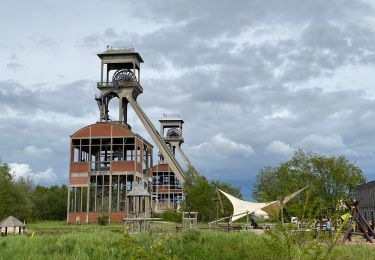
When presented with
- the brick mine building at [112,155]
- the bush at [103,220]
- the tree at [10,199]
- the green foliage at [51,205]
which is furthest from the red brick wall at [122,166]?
the green foliage at [51,205]

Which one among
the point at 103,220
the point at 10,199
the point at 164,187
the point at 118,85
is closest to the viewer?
the point at 103,220

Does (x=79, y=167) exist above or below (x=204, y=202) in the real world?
above

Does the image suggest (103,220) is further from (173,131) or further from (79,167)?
(173,131)

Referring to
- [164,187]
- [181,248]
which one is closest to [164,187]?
[164,187]

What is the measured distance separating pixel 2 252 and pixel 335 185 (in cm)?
4430

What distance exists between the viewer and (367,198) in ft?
185

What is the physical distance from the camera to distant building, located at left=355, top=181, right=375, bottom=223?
5425cm

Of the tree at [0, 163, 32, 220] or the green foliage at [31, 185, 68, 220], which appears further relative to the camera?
the green foliage at [31, 185, 68, 220]

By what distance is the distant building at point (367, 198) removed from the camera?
5425 cm

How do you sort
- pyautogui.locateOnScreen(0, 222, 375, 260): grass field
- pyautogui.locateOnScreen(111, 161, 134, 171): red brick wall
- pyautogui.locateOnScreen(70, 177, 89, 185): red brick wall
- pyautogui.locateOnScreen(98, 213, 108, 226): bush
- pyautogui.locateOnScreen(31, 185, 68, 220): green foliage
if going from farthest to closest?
1. pyautogui.locateOnScreen(31, 185, 68, 220): green foliage
2. pyautogui.locateOnScreen(70, 177, 89, 185): red brick wall
3. pyautogui.locateOnScreen(111, 161, 134, 171): red brick wall
4. pyautogui.locateOnScreen(98, 213, 108, 226): bush
5. pyautogui.locateOnScreen(0, 222, 375, 260): grass field

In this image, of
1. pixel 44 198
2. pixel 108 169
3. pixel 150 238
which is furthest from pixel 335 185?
pixel 44 198

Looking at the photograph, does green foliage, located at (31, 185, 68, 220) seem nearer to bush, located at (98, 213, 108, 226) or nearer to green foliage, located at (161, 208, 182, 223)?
green foliage, located at (161, 208, 182, 223)

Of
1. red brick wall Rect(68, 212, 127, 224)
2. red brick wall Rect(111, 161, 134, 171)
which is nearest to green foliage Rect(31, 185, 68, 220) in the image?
red brick wall Rect(68, 212, 127, 224)

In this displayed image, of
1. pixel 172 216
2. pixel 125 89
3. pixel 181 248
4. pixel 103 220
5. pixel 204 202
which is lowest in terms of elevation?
pixel 181 248
